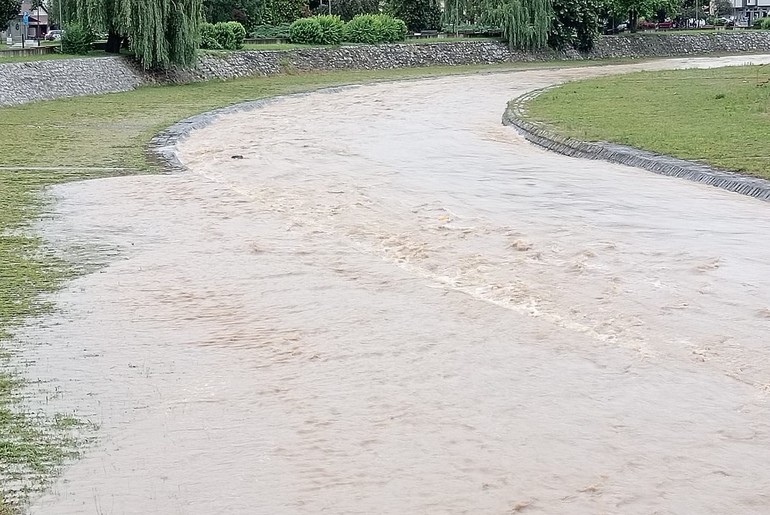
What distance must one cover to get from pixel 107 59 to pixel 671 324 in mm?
32720

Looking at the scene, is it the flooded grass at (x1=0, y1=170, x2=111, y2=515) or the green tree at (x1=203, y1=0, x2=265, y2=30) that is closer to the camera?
the flooded grass at (x1=0, y1=170, x2=111, y2=515)

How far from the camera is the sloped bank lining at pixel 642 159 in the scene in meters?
15.1

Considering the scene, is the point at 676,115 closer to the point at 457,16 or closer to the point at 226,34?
the point at 226,34

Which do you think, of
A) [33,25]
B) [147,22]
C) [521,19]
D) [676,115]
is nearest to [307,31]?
[521,19]

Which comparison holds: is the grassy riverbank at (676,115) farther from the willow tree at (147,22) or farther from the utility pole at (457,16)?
the utility pole at (457,16)

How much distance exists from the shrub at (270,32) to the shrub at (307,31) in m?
1.46

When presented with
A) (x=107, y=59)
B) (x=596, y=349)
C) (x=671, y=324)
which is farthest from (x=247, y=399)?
(x=107, y=59)

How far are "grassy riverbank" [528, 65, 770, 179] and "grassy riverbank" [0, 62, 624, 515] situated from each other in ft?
27.9

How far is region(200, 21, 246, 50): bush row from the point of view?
158ft

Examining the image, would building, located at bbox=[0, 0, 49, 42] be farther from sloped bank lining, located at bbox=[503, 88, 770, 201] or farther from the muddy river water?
the muddy river water

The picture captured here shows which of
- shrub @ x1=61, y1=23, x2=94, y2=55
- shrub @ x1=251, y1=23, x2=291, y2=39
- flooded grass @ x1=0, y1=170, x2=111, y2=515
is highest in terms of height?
shrub @ x1=61, y1=23, x2=94, y2=55

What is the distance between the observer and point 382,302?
9836 mm

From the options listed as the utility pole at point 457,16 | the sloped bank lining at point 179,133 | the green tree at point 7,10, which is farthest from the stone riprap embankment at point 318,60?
the sloped bank lining at point 179,133

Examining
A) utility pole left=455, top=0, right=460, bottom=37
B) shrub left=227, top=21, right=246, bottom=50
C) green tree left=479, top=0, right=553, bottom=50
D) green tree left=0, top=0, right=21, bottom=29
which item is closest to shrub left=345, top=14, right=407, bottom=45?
utility pole left=455, top=0, right=460, bottom=37
